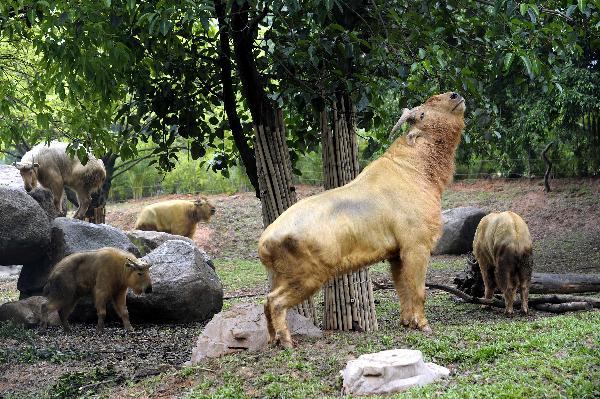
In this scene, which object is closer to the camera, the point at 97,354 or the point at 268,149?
the point at 268,149

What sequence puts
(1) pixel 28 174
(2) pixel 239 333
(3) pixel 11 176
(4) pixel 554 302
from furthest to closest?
1. (3) pixel 11 176
2. (1) pixel 28 174
3. (4) pixel 554 302
4. (2) pixel 239 333

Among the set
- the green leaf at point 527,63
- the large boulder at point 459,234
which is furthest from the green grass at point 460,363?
the large boulder at point 459,234

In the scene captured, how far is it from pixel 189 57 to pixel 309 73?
214 cm

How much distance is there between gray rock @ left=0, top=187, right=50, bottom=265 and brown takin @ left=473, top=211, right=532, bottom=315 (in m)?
6.61

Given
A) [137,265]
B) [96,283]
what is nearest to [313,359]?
[137,265]

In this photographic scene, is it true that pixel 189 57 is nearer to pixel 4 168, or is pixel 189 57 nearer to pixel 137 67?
pixel 137 67

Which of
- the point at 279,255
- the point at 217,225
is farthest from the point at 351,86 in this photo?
the point at 217,225

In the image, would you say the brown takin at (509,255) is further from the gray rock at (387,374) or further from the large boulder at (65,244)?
the large boulder at (65,244)

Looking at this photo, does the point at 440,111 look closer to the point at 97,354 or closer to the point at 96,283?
the point at 97,354

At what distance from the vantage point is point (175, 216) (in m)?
21.6

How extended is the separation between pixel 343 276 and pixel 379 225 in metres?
2.02

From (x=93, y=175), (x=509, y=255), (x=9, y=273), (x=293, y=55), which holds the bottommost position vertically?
(x=9, y=273)

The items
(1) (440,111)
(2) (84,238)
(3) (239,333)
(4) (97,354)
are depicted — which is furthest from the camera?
(2) (84,238)

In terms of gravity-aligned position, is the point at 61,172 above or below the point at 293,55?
below
